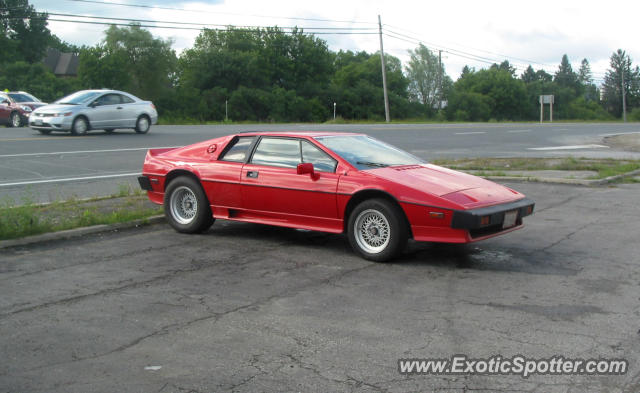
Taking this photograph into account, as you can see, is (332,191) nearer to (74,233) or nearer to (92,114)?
(74,233)

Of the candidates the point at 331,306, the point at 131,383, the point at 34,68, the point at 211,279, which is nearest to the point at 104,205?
the point at 211,279

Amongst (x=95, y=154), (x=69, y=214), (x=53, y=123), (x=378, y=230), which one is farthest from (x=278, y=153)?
(x=53, y=123)

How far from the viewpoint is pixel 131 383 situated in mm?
3680

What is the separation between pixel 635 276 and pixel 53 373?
4834mm

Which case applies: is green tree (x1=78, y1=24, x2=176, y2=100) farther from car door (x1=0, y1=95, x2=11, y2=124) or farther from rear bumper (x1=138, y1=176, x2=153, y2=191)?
rear bumper (x1=138, y1=176, x2=153, y2=191)

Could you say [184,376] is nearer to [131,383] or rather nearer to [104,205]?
[131,383]

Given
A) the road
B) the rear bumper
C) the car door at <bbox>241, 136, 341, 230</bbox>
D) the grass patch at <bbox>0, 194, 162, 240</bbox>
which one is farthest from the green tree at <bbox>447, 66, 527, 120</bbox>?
the car door at <bbox>241, 136, 341, 230</bbox>

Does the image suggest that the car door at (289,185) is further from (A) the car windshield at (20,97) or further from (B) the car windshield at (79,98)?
(A) the car windshield at (20,97)

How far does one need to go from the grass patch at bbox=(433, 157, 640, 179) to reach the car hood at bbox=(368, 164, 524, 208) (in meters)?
6.34

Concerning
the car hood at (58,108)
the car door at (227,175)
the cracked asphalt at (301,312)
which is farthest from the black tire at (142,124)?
the car door at (227,175)

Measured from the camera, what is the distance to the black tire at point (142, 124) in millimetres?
24516

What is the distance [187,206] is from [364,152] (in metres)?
2.32

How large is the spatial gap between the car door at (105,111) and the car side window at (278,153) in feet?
55.9

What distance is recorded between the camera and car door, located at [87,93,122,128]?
23044mm
